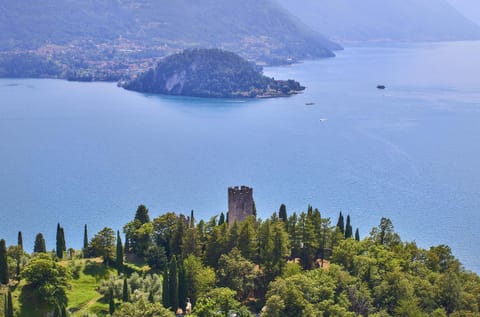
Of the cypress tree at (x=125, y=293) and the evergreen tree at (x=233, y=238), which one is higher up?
the evergreen tree at (x=233, y=238)

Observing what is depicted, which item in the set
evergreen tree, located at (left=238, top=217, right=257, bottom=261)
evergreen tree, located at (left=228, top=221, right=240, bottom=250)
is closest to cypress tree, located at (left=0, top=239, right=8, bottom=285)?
evergreen tree, located at (left=228, top=221, right=240, bottom=250)

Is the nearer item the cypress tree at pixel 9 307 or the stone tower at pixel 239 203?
the cypress tree at pixel 9 307

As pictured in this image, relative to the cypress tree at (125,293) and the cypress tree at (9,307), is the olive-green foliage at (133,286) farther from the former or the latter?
the cypress tree at (9,307)

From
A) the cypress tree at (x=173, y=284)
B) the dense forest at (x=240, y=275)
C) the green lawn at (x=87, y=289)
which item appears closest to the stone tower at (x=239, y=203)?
the dense forest at (x=240, y=275)

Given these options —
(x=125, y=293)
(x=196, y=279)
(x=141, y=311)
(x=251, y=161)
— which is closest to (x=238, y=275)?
(x=196, y=279)

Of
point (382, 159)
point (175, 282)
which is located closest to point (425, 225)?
point (382, 159)

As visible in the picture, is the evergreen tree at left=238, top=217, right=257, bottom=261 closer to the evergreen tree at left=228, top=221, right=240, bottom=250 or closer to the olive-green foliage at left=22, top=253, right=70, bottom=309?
the evergreen tree at left=228, top=221, right=240, bottom=250

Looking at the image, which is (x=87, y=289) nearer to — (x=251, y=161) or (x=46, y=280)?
(x=46, y=280)
